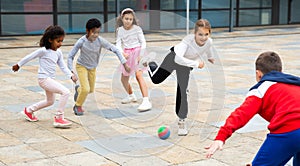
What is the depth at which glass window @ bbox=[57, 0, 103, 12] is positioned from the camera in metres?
21.9

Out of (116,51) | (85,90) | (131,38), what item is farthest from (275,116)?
(131,38)

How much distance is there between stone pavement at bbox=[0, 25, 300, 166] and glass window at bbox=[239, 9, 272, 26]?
46.1 feet

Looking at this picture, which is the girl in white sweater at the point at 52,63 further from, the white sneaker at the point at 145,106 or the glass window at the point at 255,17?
the glass window at the point at 255,17

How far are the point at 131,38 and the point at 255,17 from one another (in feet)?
64.1

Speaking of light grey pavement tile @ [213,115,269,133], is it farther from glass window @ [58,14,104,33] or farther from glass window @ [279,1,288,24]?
glass window @ [279,1,288,24]

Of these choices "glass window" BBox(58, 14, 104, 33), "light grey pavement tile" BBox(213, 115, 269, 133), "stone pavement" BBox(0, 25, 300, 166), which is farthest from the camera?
"glass window" BBox(58, 14, 104, 33)

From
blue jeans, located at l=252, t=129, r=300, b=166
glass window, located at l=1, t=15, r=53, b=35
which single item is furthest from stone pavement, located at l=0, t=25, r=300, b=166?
glass window, located at l=1, t=15, r=53, b=35

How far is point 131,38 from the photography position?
8.30 meters

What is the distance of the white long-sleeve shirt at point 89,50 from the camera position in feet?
25.8

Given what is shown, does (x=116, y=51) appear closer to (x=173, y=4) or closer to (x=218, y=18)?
(x=173, y=4)

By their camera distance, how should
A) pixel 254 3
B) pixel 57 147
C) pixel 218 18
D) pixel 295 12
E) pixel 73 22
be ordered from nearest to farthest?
pixel 57 147 → pixel 73 22 → pixel 218 18 → pixel 254 3 → pixel 295 12

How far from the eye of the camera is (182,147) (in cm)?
641

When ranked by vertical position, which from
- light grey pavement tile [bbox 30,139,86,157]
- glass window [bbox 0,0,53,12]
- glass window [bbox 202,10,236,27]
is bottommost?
light grey pavement tile [bbox 30,139,86,157]

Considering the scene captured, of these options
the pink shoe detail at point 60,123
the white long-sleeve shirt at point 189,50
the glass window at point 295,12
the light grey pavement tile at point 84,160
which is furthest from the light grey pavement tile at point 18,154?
the glass window at point 295,12
